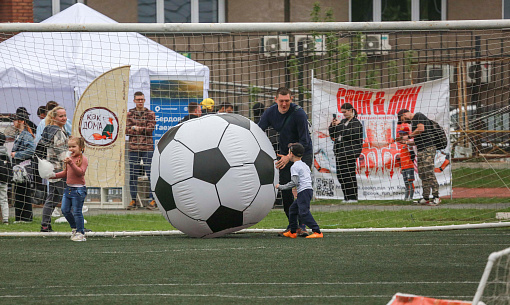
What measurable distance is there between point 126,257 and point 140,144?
5132 millimetres

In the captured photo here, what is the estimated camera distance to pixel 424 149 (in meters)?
13.2

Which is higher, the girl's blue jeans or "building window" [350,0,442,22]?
"building window" [350,0,442,22]

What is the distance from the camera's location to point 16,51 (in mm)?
12750

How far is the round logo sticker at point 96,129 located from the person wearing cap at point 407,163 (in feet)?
16.6

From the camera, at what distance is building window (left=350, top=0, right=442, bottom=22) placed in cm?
2311

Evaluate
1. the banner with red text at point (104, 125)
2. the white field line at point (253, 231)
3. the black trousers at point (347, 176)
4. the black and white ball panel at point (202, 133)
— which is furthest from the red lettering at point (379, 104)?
the black and white ball panel at point (202, 133)

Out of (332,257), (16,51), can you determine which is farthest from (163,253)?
(16,51)

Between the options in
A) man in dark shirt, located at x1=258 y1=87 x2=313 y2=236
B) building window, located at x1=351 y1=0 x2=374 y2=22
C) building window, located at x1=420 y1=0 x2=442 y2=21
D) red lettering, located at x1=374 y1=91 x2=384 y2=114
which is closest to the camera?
man in dark shirt, located at x1=258 y1=87 x2=313 y2=236

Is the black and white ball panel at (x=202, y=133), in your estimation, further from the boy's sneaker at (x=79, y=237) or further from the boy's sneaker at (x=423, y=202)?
the boy's sneaker at (x=423, y=202)

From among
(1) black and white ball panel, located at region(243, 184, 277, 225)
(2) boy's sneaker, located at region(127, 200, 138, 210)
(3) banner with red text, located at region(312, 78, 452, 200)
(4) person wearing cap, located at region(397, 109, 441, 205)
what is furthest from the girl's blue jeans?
(4) person wearing cap, located at region(397, 109, 441, 205)

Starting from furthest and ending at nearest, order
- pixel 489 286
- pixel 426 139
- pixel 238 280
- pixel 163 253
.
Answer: pixel 426 139 < pixel 163 253 < pixel 238 280 < pixel 489 286

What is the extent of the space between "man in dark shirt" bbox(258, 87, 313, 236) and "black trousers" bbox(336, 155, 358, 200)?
3.76 metres

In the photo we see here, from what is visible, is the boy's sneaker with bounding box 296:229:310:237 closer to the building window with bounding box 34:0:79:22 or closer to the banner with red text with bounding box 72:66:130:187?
the banner with red text with bounding box 72:66:130:187

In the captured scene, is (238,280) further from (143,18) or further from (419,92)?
(143,18)
